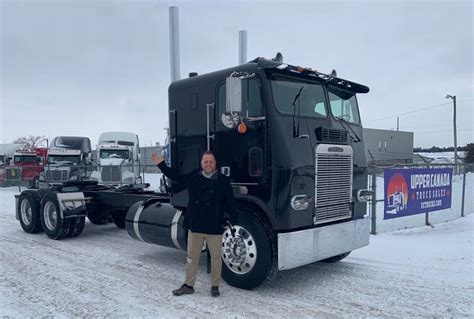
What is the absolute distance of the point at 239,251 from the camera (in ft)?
18.2

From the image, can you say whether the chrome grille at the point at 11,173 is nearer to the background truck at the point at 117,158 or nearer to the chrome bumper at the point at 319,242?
the background truck at the point at 117,158

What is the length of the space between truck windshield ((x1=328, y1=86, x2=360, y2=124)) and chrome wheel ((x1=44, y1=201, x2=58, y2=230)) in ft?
22.0

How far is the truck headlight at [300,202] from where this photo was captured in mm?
5236

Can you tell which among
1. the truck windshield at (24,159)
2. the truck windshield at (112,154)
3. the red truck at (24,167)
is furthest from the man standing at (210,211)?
the truck windshield at (24,159)

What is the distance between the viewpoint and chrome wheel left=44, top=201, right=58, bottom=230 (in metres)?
9.39

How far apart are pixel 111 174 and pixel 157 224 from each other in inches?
560

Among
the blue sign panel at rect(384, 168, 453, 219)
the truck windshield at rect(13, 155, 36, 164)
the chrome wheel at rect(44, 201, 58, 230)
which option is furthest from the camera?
the truck windshield at rect(13, 155, 36, 164)

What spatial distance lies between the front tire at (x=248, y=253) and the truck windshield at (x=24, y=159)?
87.8 ft

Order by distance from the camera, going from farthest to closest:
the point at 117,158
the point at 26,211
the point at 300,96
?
the point at 117,158
the point at 26,211
the point at 300,96

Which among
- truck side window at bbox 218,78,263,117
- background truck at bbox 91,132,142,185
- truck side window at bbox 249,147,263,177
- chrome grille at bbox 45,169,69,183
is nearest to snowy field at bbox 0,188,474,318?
truck side window at bbox 249,147,263,177

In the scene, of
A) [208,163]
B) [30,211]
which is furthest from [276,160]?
[30,211]

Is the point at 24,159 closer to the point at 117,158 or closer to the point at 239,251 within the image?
the point at 117,158

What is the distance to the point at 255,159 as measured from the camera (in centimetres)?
545

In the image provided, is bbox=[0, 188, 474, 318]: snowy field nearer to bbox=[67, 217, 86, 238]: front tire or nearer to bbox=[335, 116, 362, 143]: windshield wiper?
bbox=[67, 217, 86, 238]: front tire
